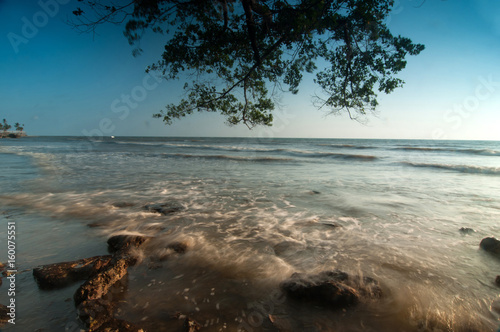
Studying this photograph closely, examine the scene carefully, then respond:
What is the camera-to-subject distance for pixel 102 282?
2422 mm

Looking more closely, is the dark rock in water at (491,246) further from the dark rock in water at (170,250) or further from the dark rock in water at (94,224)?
the dark rock in water at (94,224)

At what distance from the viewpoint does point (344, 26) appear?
18.9 feet

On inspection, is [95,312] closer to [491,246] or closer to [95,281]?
[95,281]

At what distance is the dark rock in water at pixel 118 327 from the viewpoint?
184 centimetres

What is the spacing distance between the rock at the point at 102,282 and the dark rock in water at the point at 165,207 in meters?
2.71

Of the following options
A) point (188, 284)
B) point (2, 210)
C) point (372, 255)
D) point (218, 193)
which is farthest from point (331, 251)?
point (2, 210)

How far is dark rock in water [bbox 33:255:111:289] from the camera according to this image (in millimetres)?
2523

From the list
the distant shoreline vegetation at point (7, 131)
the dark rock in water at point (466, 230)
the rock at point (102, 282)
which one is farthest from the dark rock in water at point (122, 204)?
the distant shoreline vegetation at point (7, 131)

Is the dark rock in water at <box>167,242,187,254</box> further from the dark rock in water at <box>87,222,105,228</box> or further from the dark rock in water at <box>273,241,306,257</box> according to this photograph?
the dark rock in water at <box>87,222,105,228</box>

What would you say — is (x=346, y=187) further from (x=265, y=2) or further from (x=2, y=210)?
(x=2, y=210)

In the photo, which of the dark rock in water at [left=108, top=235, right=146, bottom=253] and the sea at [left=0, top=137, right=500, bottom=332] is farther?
the dark rock in water at [left=108, top=235, right=146, bottom=253]

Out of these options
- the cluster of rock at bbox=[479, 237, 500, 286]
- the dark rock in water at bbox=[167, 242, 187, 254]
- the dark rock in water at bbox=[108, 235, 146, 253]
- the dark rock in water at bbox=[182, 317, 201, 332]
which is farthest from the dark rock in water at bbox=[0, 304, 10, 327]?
the cluster of rock at bbox=[479, 237, 500, 286]

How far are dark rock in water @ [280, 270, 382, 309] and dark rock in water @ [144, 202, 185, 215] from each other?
381 cm

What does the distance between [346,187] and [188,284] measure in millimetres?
7446
